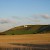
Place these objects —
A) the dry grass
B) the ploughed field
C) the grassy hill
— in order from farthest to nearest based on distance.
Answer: the dry grass, the ploughed field, the grassy hill

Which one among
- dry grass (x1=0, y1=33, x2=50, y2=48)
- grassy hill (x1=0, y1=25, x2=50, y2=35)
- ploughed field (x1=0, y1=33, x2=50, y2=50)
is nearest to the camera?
grassy hill (x1=0, y1=25, x2=50, y2=35)

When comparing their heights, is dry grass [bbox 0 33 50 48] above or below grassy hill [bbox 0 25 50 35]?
below

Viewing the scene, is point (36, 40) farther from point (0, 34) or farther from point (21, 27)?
point (0, 34)

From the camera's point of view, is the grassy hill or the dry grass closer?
the grassy hill

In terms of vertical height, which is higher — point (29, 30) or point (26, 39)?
point (29, 30)

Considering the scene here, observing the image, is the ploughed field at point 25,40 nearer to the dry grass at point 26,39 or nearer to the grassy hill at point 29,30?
the dry grass at point 26,39

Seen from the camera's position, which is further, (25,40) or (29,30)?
(25,40)

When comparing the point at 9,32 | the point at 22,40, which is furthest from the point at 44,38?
the point at 9,32

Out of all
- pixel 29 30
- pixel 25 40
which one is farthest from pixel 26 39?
pixel 29 30

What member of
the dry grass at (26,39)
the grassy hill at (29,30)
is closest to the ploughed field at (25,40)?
the dry grass at (26,39)

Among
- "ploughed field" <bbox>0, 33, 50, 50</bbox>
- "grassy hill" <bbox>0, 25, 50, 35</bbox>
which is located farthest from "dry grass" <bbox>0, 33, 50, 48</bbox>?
"grassy hill" <bbox>0, 25, 50, 35</bbox>

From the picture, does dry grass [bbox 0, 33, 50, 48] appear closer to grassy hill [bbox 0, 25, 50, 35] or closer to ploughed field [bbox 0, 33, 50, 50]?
ploughed field [bbox 0, 33, 50, 50]

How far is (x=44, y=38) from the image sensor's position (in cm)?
→ 978

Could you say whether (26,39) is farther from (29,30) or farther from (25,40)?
(29,30)
